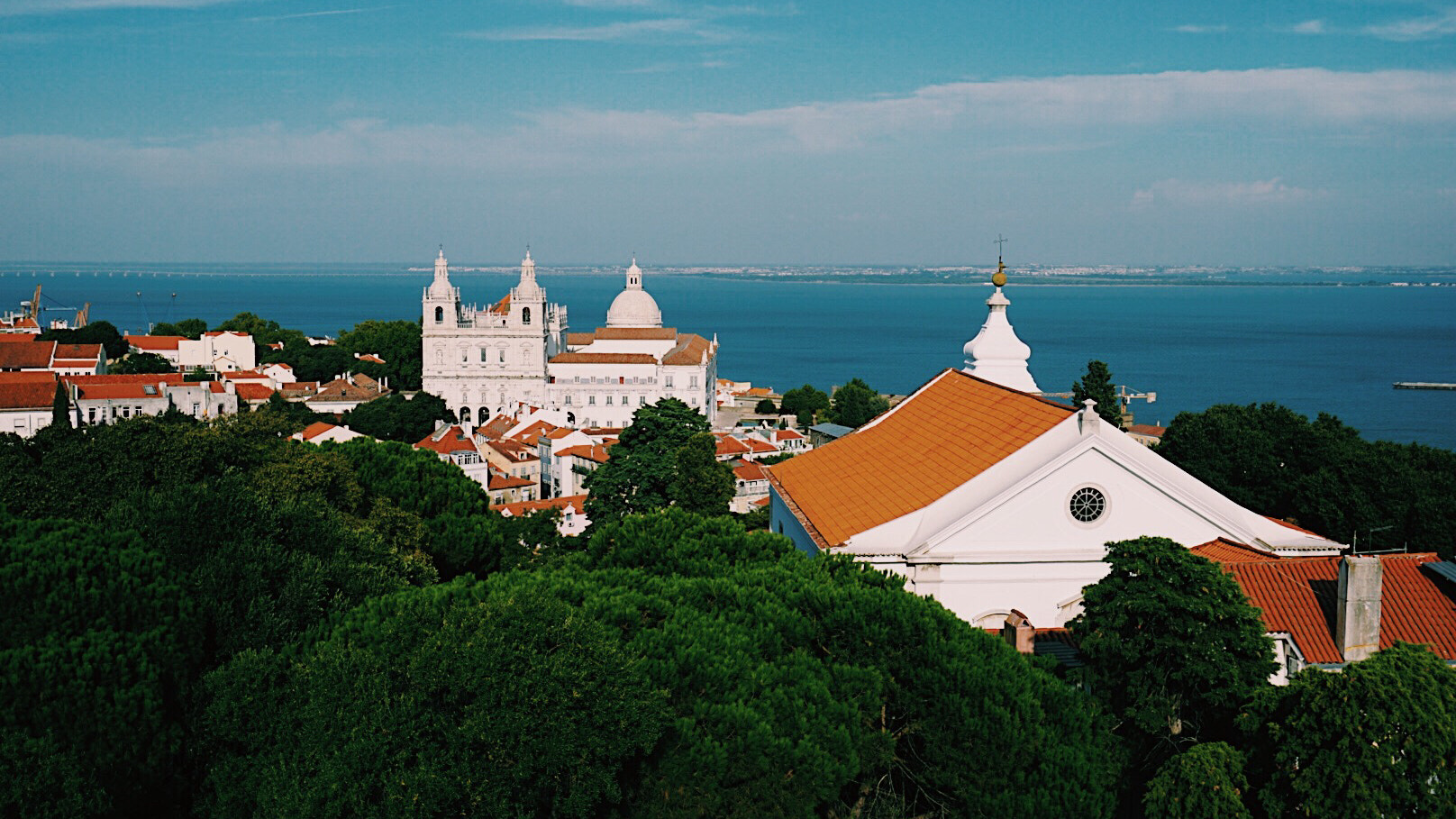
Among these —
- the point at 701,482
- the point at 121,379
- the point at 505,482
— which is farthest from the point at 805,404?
the point at 701,482

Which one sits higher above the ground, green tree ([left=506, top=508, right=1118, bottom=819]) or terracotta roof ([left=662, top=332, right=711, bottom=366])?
terracotta roof ([left=662, top=332, right=711, bottom=366])

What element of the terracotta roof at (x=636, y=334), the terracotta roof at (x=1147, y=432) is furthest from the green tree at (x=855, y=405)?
the terracotta roof at (x=1147, y=432)

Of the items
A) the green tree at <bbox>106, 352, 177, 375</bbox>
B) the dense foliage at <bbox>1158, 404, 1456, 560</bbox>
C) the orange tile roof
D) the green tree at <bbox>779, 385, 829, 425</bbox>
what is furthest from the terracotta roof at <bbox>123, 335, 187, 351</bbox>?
the dense foliage at <bbox>1158, 404, 1456, 560</bbox>

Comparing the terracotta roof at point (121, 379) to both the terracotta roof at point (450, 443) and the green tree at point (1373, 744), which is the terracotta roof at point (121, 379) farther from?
the green tree at point (1373, 744)

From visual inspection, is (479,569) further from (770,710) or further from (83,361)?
(83,361)

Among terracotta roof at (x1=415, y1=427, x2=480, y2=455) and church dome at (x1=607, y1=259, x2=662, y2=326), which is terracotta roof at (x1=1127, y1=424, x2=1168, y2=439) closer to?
terracotta roof at (x1=415, y1=427, x2=480, y2=455)

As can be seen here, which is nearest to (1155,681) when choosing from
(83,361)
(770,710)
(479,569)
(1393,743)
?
(1393,743)
